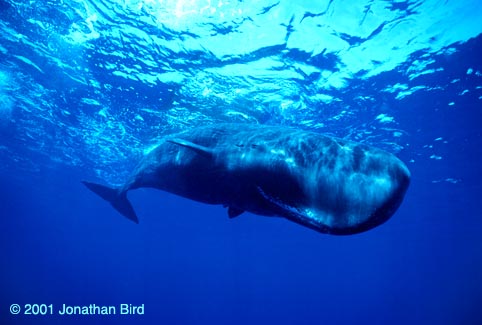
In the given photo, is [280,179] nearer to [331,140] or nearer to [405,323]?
[331,140]

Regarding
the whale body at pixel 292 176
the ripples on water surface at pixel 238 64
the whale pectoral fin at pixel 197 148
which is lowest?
the whale body at pixel 292 176

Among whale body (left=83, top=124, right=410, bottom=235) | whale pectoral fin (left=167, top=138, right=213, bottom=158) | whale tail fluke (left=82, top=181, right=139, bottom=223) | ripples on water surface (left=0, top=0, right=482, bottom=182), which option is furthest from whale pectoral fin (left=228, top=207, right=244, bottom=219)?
ripples on water surface (left=0, top=0, right=482, bottom=182)

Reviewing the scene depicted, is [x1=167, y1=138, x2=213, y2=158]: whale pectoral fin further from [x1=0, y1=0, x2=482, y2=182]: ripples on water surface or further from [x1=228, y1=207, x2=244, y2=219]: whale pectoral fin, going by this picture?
[x1=0, y1=0, x2=482, y2=182]: ripples on water surface

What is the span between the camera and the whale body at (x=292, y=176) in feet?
9.46

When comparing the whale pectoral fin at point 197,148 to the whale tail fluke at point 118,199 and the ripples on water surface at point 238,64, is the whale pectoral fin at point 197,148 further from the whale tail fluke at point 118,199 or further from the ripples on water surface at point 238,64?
the ripples on water surface at point 238,64

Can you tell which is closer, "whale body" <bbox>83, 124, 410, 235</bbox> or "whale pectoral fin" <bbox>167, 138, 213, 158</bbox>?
"whale body" <bbox>83, 124, 410, 235</bbox>

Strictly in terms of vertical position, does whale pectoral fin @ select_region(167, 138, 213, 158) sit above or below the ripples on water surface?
below

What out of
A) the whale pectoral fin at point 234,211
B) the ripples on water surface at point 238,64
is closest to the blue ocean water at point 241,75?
the ripples on water surface at point 238,64

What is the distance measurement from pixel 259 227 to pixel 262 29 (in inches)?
1989

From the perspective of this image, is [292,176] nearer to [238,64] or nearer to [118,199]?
[118,199]

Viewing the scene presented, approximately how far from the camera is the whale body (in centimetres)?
288

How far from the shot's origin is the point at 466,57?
13.0 m

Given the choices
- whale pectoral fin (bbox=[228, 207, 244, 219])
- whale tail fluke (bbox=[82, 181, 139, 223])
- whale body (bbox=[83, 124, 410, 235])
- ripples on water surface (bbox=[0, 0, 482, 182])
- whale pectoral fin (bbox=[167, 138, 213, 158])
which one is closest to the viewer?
whale body (bbox=[83, 124, 410, 235])

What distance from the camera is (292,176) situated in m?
3.66
